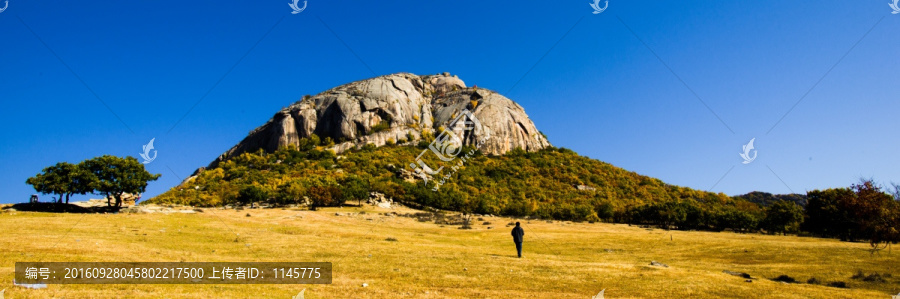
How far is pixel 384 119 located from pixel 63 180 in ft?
270

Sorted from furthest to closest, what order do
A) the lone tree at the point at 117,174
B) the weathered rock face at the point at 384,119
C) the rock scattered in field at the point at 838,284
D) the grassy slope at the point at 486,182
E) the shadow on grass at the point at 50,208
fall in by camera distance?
1. the weathered rock face at the point at 384,119
2. the grassy slope at the point at 486,182
3. the lone tree at the point at 117,174
4. the shadow on grass at the point at 50,208
5. the rock scattered in field at the point at 838,284

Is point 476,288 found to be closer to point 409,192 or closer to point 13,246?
point 13,246

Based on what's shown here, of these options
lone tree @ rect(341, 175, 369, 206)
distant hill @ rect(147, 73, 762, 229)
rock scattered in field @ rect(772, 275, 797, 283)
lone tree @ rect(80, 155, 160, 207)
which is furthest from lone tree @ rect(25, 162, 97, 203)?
rock scattered in field @ rect(772, 275, 797, 283)

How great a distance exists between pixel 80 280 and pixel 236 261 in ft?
21.7

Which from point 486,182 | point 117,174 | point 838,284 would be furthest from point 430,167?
point 838,284

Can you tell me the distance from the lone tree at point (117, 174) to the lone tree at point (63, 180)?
0.96 m

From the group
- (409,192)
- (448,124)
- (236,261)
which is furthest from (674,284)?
(448,124)

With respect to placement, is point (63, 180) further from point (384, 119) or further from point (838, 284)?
point (384, 119)

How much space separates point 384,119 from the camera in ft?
433

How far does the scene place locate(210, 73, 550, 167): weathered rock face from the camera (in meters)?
126

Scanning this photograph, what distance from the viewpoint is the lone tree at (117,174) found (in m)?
56.2

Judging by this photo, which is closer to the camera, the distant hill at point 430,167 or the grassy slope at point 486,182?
the distant hill at point 430,167

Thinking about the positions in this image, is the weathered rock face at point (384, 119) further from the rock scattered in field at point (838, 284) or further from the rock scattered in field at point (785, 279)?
the rock scattered in field at point (838, 284)

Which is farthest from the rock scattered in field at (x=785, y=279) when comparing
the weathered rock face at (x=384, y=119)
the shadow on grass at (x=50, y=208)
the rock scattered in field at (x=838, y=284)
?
the weathered rock face at (x=384, y=119)
